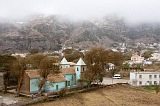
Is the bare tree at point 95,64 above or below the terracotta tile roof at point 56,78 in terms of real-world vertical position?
above

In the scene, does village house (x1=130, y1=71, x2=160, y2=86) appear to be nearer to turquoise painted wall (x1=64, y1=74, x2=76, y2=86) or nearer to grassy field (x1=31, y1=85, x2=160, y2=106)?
grassy field (x1=31, y1=85, x2=160, y2=106)

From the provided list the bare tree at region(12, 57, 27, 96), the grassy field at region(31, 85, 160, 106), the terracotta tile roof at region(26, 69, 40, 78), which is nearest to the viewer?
the grassy field at region(31, 85, 160, 106)

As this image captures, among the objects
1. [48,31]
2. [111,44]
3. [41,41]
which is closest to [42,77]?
[41,41]

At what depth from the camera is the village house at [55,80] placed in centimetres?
3838

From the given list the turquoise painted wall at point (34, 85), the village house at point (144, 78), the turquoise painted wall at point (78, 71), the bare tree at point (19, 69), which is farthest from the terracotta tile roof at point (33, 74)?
the village house at point (144, 78)

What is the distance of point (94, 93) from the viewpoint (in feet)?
130

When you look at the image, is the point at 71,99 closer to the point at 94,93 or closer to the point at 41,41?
the point at 94,93

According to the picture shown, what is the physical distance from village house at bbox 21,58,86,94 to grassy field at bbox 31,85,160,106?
4.06m

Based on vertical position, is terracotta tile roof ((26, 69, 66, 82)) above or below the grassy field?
A: above

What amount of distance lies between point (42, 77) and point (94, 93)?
301 inches

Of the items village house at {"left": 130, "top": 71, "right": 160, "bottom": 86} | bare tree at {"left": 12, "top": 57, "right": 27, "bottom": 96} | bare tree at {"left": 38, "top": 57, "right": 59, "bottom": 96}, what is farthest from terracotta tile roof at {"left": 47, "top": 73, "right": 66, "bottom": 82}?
village house at {"left": 130, "top": 71, "right": 160, "bottom": 86}

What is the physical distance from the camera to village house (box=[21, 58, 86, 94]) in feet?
126

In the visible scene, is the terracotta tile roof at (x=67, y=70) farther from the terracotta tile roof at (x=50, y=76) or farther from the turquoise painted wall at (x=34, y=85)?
the turquoise painted wall at (x=34, y=85)

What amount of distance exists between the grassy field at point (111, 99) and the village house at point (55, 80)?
406 centimetres
